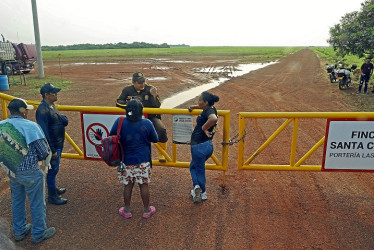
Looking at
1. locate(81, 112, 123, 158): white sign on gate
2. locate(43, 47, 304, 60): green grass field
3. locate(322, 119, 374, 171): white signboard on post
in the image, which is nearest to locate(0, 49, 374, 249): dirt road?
locate(322, 119, 374, 171): white signboard on post

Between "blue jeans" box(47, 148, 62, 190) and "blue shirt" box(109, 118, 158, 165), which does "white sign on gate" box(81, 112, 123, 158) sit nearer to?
"blue jeans" box(47, 148, 62, 190)

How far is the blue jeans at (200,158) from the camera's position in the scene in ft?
15.3

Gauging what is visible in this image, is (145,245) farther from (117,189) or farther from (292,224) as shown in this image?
(292,224)

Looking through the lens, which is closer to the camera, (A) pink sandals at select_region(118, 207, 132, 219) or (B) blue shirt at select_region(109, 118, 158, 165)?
(B) blue shirt at select_region(109, 118, 158, 165)

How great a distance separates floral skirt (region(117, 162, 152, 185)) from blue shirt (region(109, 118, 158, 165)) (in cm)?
7

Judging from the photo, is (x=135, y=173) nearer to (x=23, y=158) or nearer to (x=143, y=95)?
(x=23, y=158)

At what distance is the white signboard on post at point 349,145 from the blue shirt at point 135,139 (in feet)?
9.57

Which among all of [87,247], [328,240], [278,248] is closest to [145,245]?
[87,247]

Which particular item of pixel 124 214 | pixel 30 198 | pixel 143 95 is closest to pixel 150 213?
pixel 124 214

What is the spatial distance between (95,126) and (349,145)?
447 centimetres

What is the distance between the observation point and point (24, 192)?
386cm

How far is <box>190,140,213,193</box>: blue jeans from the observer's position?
4.66 metres

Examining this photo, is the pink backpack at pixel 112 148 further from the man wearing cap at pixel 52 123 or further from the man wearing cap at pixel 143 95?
the man wearing cap at pixel 143 95

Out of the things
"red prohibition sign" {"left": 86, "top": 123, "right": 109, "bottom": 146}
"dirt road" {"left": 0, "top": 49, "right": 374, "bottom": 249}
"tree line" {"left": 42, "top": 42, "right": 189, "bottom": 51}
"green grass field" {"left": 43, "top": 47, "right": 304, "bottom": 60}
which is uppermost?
"tree line" {"left": 42, "top": 42, "right": 189, "bottom": 51}
